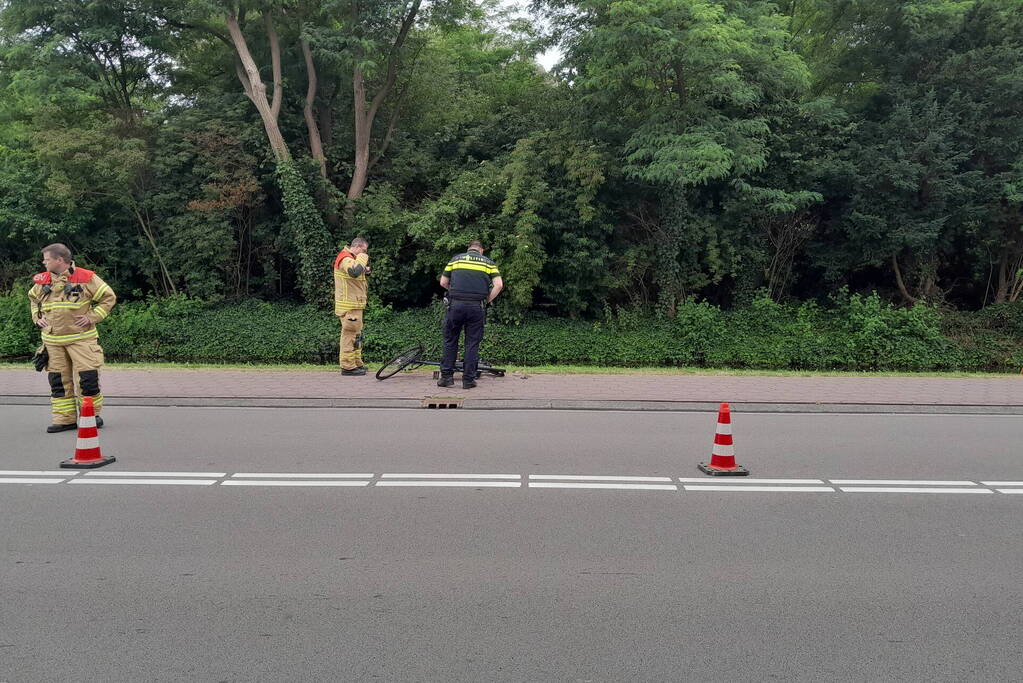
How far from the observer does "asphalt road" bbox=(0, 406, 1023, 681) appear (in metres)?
3.65

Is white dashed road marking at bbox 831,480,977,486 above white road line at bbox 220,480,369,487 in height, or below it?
above

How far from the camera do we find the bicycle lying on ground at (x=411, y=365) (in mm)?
12266

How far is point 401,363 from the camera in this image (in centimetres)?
1241

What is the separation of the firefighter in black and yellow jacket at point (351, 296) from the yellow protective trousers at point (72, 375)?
173 inches

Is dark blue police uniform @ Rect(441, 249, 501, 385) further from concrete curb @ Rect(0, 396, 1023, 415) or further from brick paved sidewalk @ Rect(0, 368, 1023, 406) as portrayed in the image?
concrete curb @ Rect(0, 396, 1023, 415)

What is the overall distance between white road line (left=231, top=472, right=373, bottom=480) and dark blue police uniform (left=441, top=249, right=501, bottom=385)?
490cm

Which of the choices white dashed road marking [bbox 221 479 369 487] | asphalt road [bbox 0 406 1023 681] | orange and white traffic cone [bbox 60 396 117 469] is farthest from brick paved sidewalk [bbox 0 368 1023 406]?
white dashed road marking [bbox 221 479 369 487]

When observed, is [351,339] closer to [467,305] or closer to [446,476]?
[467,305]

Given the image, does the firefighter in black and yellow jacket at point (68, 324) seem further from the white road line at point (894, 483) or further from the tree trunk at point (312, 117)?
the tree trunk at point (312, 117)

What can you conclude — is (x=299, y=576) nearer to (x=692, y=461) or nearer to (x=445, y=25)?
(x=692, y=461)

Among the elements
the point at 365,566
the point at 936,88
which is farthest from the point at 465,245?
the point at 365,566

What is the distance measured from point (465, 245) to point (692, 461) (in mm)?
9119

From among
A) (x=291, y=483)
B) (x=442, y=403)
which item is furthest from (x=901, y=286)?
(x=291, y=483)

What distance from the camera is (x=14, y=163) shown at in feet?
57.6
